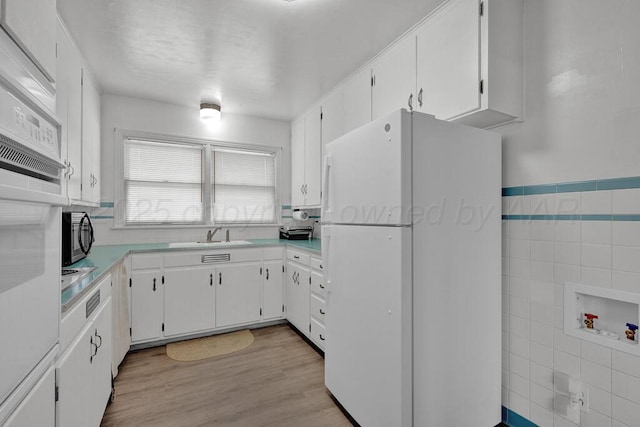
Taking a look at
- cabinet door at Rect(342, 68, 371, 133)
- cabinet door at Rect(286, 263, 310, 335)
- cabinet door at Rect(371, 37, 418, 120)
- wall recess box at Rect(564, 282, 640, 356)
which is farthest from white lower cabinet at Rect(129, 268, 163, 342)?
wall recess box at Rect(564, 282, 640, 356)

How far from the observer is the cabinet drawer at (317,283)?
2660mm

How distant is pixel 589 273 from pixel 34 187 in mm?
2215

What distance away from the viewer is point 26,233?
784 mm

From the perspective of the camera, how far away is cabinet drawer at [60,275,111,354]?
1.17m

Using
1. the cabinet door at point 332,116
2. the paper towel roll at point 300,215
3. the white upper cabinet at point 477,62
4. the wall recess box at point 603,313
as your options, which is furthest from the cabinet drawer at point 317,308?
the white upper cabinet at point 477,62

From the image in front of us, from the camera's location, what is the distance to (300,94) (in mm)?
3162

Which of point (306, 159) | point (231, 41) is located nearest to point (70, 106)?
point (231, 41)

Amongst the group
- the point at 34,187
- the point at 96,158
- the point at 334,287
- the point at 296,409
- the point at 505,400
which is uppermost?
the point at 96,158

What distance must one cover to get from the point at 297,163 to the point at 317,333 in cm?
209

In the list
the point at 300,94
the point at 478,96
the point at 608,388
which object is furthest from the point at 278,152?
the point at 608,388

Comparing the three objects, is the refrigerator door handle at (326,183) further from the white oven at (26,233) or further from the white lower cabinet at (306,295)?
the white oven at (26,233)

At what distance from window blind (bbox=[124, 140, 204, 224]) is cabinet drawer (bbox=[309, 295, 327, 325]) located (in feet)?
5.77

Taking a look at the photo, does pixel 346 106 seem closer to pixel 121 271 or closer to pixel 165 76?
pixel 165 76

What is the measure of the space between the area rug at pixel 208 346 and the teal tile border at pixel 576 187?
2.61 m
